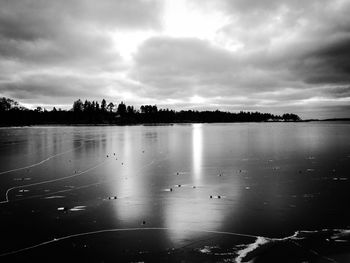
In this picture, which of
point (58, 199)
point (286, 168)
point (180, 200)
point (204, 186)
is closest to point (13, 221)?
point (58, 199)

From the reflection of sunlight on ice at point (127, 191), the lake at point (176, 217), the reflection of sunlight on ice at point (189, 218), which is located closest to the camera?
the lake at point (176, 217)

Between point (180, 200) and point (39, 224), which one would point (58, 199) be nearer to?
point (39, 224)

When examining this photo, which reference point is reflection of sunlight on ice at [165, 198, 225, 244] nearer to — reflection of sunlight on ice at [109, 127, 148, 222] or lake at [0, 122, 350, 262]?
lake at [0, 122, 350, 262]

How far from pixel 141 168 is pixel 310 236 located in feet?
39.9

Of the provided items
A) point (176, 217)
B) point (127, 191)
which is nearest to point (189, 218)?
point (176, 217)

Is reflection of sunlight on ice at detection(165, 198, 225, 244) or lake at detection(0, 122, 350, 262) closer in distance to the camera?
lake at detection(0, 122, 350, 262)

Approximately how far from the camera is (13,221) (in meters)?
8.32

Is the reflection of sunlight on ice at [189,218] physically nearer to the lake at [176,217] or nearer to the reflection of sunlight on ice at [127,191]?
the lake at [176,217]

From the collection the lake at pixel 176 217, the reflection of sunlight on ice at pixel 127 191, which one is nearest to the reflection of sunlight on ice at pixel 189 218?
the lake at pixel 176 217

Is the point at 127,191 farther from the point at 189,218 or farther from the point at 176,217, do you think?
the point at 189,218

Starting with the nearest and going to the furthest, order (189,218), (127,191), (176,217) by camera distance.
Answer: (189,218), (176,217), (127,191)

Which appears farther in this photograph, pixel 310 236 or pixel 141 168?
pixel 141 168

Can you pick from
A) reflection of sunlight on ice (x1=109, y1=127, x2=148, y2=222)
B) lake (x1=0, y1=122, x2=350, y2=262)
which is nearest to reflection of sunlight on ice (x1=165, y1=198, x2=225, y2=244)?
lake (x1=0, y1=122, x2=350, y2=262)

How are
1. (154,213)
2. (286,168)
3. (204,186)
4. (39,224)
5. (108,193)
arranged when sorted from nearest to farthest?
(39,224) → (154,213) → (108,193) → (204,186) → (286,168)
